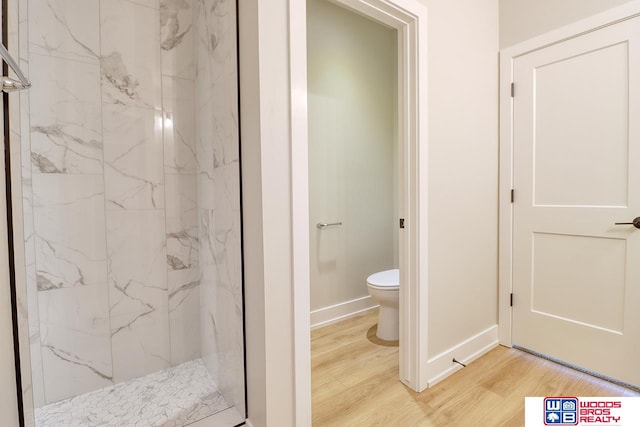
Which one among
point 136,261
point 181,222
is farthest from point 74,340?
point 181,222

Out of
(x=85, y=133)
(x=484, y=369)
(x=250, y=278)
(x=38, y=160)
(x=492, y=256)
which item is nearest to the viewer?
(x=250, y=278)

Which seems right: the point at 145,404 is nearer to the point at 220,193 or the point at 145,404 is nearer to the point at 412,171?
the point at 220,193

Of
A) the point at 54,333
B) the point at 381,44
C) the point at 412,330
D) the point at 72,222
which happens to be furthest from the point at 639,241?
the point at 54,333

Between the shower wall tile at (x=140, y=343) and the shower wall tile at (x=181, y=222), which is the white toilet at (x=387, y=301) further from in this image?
the shower wall tile at (x=140, y=343)

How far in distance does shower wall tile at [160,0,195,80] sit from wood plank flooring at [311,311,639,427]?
2099 millimetres

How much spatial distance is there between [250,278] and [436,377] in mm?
1341

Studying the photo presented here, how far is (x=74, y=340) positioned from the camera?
5.37ft

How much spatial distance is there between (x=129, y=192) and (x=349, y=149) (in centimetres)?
185

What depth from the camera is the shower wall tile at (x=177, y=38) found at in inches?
72.4

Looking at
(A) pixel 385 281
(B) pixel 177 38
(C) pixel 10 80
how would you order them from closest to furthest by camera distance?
(C) pixel 10 80 < (B) pixel 177 38 < (A) pixel 385 281

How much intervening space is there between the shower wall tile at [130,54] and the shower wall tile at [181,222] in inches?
19.0

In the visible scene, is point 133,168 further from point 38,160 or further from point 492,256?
point 492,256

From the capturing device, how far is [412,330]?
177 centimetres

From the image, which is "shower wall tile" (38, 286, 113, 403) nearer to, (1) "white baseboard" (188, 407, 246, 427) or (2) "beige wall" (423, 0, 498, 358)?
(1) "white baseboard" (188, 407, 246, 427)
